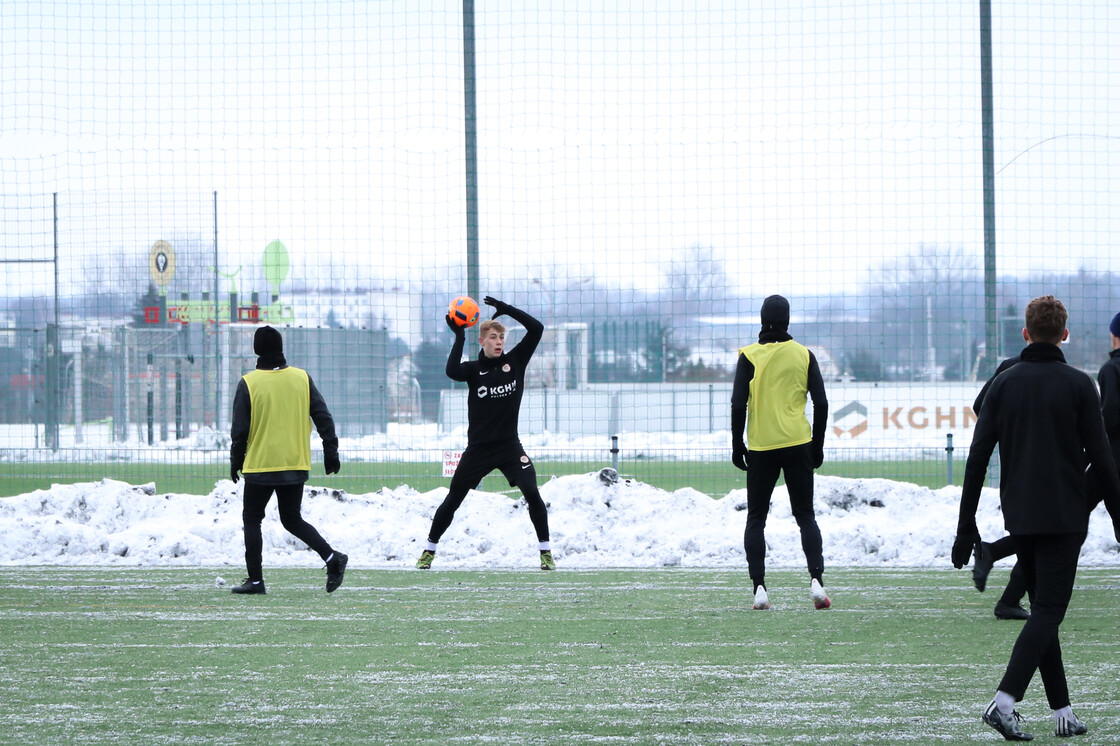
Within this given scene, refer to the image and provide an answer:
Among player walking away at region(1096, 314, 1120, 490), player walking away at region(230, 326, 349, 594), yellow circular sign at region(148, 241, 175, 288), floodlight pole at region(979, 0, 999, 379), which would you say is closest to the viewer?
player walking away at region(1096, 314, 1120, 490)

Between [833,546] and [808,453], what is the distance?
3.45m

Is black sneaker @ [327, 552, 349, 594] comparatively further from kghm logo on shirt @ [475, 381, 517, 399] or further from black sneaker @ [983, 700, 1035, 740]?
black sneaker @ [983, 700, 1035, 740]

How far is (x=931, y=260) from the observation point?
14.0 m

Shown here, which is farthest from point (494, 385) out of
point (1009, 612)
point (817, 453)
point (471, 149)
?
point (1009, 612)

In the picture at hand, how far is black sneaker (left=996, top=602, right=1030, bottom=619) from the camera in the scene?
764cm

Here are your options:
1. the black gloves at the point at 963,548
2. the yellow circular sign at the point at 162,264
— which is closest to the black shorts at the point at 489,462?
the black gloves at the point at 963,548

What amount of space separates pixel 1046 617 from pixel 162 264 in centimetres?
1414

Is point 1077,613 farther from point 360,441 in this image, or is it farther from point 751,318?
point 360,441

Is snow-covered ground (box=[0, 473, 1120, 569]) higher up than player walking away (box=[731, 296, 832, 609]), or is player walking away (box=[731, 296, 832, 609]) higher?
player walking away (box=[731, 296, 832, 609])

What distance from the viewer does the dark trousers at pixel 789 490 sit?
818 cm

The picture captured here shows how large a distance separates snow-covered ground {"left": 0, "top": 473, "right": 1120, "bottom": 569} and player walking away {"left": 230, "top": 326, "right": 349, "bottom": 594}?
1585 millimetres

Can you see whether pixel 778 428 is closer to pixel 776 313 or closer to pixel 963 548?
pixel 776 313

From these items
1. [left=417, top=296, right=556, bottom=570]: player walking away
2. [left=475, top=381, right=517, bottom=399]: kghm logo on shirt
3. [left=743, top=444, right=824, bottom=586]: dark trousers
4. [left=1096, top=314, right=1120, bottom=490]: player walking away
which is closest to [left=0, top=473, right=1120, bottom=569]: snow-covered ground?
[left=417, top=296, right=556, bottom=570]: player walking away

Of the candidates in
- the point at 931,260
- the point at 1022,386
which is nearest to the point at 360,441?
the point at 931,260
